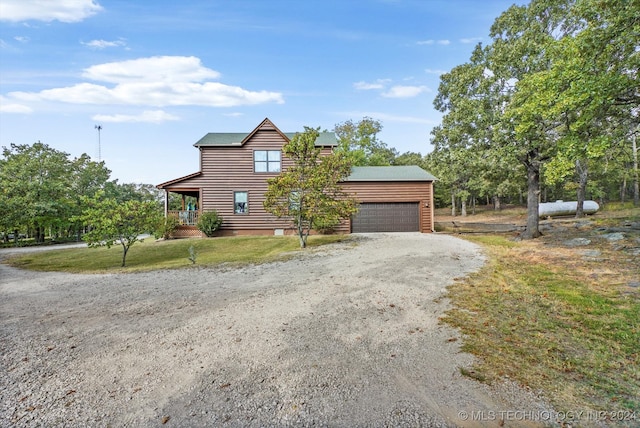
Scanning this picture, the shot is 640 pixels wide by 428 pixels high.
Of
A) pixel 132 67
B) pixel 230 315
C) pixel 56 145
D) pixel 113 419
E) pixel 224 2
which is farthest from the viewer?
pixel 56 145

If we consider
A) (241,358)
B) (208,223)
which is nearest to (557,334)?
(241,358)

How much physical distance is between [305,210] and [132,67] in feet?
37.0

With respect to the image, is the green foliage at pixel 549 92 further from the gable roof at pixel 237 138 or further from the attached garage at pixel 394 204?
the gable roof at pixel 237 138

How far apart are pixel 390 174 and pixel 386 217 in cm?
300

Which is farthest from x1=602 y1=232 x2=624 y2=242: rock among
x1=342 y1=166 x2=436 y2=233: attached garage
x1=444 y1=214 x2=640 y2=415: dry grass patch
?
x1=342 y1=166 x2=436 y2=233: attached garage

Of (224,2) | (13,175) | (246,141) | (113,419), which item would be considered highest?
(224,2)

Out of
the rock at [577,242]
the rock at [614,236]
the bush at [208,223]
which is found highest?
the bush at [208,223]

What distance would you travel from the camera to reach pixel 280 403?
248 centimetres

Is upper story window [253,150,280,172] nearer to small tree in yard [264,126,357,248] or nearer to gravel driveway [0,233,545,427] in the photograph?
small tree in yard [264,126,357,248]

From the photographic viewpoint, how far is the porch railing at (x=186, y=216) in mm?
17859

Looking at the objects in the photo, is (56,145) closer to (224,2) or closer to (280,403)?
(224,2)

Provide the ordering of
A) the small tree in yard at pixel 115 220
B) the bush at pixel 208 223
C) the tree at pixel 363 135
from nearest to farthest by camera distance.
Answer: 1. the small tree in yard at pixel 115 220
2. the bush at pixel 208 223
3. the tree at pixel 363 135

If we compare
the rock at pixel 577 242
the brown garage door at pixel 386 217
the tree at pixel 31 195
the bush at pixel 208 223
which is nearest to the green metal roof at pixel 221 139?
the bush at pixel 208 223

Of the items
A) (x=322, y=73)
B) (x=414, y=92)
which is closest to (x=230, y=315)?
(x=322, y=73)
